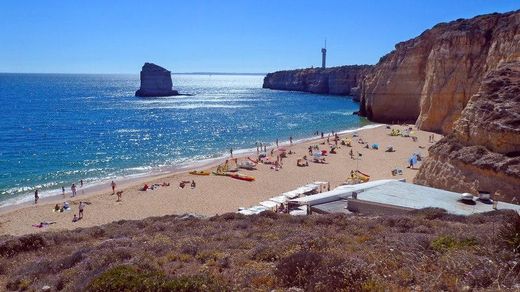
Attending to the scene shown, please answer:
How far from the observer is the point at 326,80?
130875 millimetres

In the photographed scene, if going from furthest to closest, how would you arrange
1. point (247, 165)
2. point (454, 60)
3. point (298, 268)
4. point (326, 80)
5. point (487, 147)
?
point (326, 80) → point (454, 60) → point (247, 165) → point (487, 147) → point (298, 268)

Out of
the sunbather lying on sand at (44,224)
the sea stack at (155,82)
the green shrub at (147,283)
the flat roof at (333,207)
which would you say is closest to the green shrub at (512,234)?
the green shrub at (147,283)

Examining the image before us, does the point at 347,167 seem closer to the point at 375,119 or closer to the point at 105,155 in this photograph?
the point at 105,155

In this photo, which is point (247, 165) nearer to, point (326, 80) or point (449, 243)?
point (449, 243)

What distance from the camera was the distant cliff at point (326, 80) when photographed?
4698 inches

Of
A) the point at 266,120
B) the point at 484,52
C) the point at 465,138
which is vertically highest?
the point at 484,52

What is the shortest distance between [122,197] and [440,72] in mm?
30366

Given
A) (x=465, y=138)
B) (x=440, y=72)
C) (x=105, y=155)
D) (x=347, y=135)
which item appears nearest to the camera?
(x=465, y=138)

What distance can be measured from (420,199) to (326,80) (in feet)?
390

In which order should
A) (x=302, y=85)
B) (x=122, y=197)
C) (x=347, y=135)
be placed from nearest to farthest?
(x=122, y=197)
(x=347, y=135)
(x=302, y=85)

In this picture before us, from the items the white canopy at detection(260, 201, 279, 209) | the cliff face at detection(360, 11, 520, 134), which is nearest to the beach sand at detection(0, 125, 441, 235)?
the white canopy at detection(260, 201, 279, 209)

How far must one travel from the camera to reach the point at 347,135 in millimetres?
48719

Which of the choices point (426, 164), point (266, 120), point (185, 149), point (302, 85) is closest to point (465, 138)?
point (426, 164)

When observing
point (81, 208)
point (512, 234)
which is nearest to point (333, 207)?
point (512, 234)
